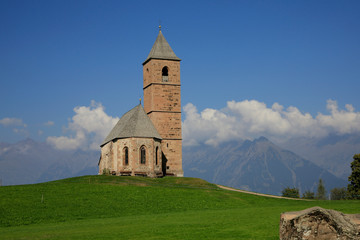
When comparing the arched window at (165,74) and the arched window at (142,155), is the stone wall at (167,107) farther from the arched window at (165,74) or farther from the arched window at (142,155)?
the arched window at (142,155)

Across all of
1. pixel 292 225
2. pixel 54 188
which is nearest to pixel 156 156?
pixel 54 188

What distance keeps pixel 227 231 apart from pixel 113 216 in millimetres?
16947

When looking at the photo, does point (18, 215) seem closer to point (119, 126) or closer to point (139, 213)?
point (139, 213)

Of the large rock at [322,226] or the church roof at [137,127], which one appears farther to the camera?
the church roof at [137,127]

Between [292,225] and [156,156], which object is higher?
[156,156]

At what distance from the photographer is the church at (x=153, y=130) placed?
6919cm

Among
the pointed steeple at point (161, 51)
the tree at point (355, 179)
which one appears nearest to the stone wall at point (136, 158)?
the pointed steeple at point (161, 51)

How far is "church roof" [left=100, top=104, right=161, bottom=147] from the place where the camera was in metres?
69.8

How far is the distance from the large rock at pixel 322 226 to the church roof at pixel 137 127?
55.8 meters

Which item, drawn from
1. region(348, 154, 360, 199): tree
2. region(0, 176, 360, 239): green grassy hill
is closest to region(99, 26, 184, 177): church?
region(0, 176, 360, 239): green grassy hill

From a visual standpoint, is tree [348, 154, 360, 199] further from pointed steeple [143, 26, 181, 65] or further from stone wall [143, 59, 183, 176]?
pointed steeple [143, 26, 181, 65]

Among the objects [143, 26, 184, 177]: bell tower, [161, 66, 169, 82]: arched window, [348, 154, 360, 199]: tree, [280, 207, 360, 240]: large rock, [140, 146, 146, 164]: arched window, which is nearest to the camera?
[280, 207, 360, 240]: large rock

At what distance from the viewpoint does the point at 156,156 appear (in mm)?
71375

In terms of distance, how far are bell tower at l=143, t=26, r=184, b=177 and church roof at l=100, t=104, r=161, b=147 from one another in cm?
306
